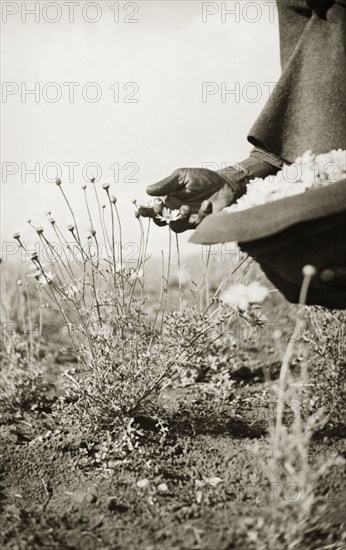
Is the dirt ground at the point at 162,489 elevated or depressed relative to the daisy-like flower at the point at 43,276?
depressed

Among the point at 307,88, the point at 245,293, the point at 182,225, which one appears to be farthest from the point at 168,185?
the point at 307,88

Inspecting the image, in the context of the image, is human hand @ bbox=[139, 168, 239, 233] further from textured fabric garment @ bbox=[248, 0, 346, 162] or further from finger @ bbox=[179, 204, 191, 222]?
textured fabric garment @ bbox=[248, 0, 346, 162]

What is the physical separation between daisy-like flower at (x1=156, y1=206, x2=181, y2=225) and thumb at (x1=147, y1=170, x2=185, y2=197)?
4.1 inches

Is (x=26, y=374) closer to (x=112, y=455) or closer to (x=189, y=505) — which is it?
(x=112, y=455)

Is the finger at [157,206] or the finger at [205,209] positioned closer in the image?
the finger at [205,209]

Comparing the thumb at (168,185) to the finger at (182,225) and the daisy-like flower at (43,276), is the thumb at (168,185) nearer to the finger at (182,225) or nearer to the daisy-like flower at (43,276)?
the finger at (182,225)

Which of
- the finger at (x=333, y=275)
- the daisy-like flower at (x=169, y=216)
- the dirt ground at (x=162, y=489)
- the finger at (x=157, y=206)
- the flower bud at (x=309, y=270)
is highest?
the finger at (x=157, y=206)

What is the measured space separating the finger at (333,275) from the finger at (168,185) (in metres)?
0.67

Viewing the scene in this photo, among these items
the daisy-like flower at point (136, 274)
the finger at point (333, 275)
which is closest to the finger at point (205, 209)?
the finger at point (333, 275)

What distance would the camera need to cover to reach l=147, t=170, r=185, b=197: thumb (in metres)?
2.46

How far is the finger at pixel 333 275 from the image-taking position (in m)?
2.13

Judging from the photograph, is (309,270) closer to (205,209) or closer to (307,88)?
(205,209)

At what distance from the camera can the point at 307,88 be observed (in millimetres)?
2422

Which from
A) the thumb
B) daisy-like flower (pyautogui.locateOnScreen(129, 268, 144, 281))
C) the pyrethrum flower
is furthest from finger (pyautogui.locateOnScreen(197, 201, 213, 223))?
daisy-like flower (pyautogui.locateOnScreen(129, 268, 144, 281))
